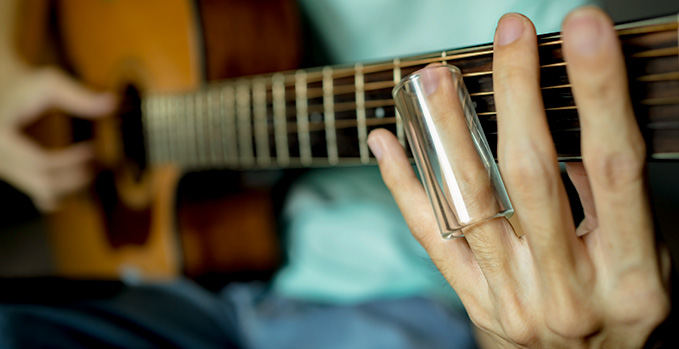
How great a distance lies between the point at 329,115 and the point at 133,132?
440 mm

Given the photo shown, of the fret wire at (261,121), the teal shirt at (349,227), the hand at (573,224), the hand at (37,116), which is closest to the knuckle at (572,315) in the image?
the hand at (573,224)

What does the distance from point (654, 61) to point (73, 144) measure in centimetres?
80

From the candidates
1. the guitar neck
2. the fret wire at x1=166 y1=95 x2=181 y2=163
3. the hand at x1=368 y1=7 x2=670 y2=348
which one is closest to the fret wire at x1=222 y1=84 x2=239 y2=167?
the guitar neck

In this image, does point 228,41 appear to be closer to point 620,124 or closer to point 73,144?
point 73,144

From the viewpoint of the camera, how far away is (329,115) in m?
0.39

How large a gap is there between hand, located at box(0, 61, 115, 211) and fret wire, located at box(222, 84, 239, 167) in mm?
267

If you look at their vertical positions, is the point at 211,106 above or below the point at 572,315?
above

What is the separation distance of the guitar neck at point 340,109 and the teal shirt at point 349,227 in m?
0.09

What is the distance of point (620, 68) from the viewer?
184 millimetres

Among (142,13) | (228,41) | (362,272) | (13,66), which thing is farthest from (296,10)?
(13,66)

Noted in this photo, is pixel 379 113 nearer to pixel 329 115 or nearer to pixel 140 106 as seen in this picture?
pixel 329 115

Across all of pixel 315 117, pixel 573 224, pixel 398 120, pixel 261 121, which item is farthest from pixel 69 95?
pixel 573 224

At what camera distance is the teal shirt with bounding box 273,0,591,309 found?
0.50 m

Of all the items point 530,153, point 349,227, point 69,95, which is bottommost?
point 349,227
